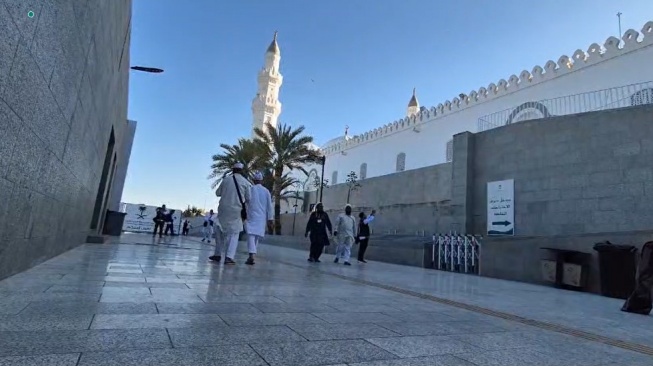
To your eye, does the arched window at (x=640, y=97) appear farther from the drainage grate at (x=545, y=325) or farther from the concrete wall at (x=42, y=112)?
the concrete wall at (x=42, y=112)

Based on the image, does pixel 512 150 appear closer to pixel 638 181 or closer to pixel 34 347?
pixel 638 181

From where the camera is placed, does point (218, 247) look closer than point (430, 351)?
No

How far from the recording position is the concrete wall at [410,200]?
53.1ft

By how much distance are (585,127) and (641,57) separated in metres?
6.68

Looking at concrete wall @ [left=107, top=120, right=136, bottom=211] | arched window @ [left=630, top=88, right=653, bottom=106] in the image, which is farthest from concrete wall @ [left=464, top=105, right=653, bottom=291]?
concrete wall @ [left=107, top=120, right=136, bottom=211]

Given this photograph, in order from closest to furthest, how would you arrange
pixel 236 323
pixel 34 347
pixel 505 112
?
pixel 34 347, pixel 236 323, pixel 505 112

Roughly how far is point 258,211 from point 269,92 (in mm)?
36959

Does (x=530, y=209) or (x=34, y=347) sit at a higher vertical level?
(x=530, y=209)

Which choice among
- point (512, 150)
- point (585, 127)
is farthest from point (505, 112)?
point (585, 127)

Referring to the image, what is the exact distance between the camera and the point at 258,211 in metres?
7.68

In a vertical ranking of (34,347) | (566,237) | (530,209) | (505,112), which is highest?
(505,112)

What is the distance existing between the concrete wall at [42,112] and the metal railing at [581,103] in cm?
1510

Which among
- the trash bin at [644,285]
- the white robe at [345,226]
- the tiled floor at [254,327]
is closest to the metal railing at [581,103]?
the white robe at [345,226]

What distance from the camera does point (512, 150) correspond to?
13.6m
